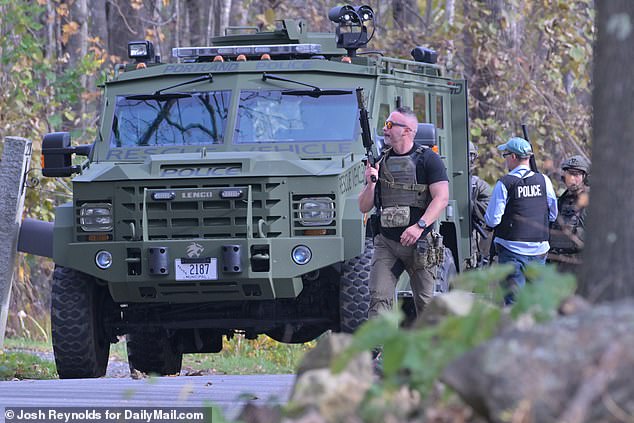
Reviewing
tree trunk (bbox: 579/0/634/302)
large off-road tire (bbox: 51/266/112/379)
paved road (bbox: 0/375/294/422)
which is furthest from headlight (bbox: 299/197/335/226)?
tree trunk (bbox: 579/0/634/302)

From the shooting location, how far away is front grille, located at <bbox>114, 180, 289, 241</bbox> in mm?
9977

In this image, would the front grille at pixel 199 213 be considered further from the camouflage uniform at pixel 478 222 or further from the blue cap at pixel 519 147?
the camouflage uniform at pixel 478 222

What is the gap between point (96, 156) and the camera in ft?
36.6

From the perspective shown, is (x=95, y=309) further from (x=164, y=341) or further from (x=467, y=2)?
(x=467, y=2)

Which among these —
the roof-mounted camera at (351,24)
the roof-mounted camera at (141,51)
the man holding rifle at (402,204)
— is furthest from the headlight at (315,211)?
the roof-mounted camera at (141,51)

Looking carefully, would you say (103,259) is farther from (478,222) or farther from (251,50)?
(478,222)

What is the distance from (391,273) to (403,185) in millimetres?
581

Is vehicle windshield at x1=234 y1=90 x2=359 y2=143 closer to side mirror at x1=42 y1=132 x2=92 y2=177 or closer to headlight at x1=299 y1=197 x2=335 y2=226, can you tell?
headlight at x1=299 y1=197 x2=335 y2=226

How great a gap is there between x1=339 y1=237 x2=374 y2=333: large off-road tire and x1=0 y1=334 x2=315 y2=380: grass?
1.56 m

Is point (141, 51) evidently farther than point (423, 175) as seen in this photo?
Yes

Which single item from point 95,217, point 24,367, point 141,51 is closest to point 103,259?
point 95,217

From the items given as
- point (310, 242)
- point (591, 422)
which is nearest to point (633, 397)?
point (591, 422)

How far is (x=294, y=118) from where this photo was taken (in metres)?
10.9

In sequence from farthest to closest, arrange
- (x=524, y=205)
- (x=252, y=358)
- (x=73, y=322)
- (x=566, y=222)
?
(x=252, y=358) < (x=566, y=222) < (x=524, y=205) < (x=73, y=322)
